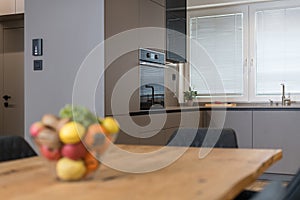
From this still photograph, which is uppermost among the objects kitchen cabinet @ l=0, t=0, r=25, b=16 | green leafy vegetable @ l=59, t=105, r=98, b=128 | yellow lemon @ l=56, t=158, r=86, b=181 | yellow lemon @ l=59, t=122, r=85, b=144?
kitchen cabinet @ l=0, t=0, r=25, b=16

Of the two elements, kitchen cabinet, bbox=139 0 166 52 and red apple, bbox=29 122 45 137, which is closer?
red apple, bbox=29 122 45 137

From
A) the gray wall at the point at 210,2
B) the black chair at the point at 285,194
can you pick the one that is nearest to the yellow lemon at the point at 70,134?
the black chair at the point at 285,194

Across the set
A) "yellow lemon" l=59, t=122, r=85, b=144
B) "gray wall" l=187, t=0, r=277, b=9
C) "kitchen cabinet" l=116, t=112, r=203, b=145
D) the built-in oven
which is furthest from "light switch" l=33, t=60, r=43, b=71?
"gray wall" l=187, t=0, r=277, b=9

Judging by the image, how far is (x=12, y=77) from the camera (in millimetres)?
5090

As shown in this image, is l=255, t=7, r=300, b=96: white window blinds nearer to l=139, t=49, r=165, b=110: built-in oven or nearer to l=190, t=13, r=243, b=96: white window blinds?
l=190, t=13, r=243, b=96: white window blinds

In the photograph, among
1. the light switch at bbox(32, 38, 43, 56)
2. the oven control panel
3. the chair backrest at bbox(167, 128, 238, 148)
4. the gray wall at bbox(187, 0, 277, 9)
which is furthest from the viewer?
the gray wall at bbox(187, 0, 277, 9)

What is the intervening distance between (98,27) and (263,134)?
2.69 metres

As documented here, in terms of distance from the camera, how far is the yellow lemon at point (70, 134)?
1.14 metres

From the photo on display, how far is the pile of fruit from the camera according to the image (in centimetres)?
115

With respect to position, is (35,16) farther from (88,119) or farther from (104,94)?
(88,119)

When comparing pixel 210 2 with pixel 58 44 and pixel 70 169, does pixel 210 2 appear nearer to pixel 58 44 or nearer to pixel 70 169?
pixel 58 44

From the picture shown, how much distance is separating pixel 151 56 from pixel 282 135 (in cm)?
192

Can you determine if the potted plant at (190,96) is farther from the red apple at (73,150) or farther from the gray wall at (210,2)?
the red apple at (73,150)

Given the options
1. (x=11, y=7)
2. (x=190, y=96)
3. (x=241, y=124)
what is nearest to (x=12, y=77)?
(x=11, y=7)
